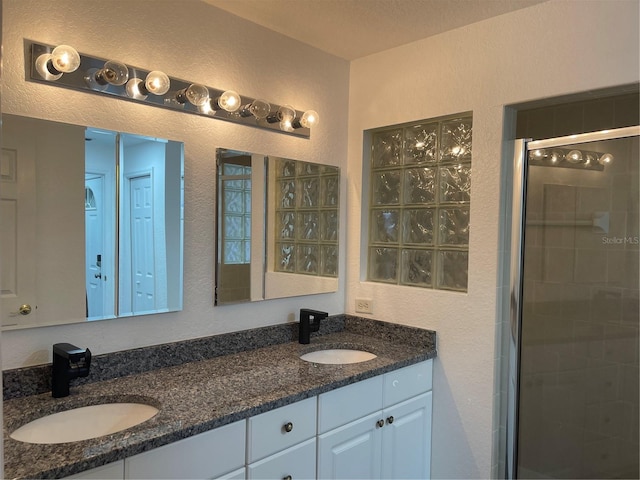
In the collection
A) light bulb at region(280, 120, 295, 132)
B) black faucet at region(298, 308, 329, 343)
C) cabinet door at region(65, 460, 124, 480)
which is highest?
light bulb at region(280, 120, 295, 132)

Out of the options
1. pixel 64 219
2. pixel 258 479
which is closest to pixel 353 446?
pixel 258 479

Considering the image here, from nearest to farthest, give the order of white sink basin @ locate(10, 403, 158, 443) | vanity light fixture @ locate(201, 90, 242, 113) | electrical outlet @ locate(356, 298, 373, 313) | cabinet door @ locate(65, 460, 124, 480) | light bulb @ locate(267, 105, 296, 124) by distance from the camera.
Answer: cabinet door @ locate(65, 460, 124, 480) → white sink basin @ locate(10, 403, 158, 443) → vanity light fixture @ locate(201, 90, 242, 113) → light bulb @ locate(267, 105, 296, 124) → electrical outlet @ locate(356, 298, 373, 313)

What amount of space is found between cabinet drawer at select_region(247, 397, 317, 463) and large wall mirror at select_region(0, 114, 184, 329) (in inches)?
23.7

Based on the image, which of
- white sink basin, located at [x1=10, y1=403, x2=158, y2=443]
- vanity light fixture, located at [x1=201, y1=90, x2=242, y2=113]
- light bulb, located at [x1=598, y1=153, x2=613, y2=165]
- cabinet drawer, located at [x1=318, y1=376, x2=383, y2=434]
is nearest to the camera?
white sink basin, located at [x1=10, y1=403, x2=158, y2=443]

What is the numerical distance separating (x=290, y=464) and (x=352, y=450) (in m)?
0.33

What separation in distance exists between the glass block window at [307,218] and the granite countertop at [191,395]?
40 cm

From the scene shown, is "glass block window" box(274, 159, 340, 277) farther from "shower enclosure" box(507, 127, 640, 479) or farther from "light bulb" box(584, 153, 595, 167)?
"light bulb" box(584, 153, 595, 167)

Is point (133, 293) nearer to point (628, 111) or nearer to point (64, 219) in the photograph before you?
point (64, 219)

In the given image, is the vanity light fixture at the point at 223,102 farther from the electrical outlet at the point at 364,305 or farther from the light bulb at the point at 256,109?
Answer: the electrical outlet at the point at 364,305

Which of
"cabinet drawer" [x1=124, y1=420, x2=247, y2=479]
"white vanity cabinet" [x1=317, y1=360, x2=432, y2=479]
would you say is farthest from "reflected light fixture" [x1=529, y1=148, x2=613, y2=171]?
"cabinet drawer" [x1=124, y1=420, x2=247, y2=479]

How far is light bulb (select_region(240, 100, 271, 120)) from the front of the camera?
2078mm

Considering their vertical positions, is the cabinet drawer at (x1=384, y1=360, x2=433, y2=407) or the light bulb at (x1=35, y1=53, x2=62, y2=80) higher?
the light bulb at (x1=35, y1=53, x2=62, y2=80)

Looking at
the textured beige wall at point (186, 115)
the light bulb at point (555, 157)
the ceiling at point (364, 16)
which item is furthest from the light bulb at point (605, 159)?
the textured beige wall at point (186, 115)

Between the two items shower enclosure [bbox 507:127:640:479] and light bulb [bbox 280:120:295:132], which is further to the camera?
light bulb [bbox 280:120:295:132]
